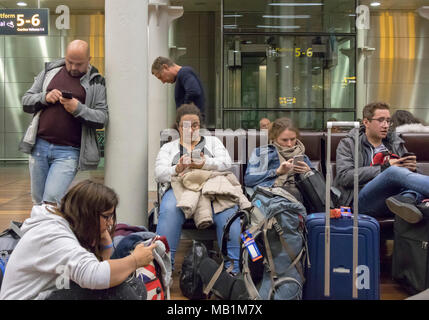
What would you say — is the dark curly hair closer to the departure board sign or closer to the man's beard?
the man's beard

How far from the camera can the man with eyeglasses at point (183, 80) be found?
15.4 ft

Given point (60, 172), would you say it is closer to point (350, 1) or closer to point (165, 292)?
point (165, 292)

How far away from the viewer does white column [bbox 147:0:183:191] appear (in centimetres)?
930

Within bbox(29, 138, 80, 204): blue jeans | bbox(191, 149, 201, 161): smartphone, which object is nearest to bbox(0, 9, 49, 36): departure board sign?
bbox(29, 138, 80, 204): blue jeans

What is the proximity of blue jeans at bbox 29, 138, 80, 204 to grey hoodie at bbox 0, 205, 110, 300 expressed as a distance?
1.52 meters

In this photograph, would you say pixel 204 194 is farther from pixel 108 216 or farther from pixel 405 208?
pixel 108 216

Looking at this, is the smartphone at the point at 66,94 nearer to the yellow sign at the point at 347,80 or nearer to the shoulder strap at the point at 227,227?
the shoulder strap at the point at 227,227

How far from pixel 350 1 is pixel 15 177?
352 inches

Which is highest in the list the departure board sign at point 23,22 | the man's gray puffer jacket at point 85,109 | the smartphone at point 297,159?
the departure board sign at point 23,22

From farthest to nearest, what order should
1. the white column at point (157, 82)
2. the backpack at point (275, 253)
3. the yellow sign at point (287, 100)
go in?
1. the yellow sign at point (287, 100)
2. the white column at point (157, 82)
3. the backpack at point (275, 253)

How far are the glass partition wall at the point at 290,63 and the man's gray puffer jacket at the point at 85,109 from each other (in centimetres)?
724

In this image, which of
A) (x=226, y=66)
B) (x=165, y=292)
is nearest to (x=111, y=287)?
(x=165, y=292)

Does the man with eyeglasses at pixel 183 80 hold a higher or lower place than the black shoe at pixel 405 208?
higher

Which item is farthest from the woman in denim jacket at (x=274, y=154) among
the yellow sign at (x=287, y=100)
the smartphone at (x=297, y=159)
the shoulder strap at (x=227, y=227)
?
the yellow sign at (x=287, y=100)
